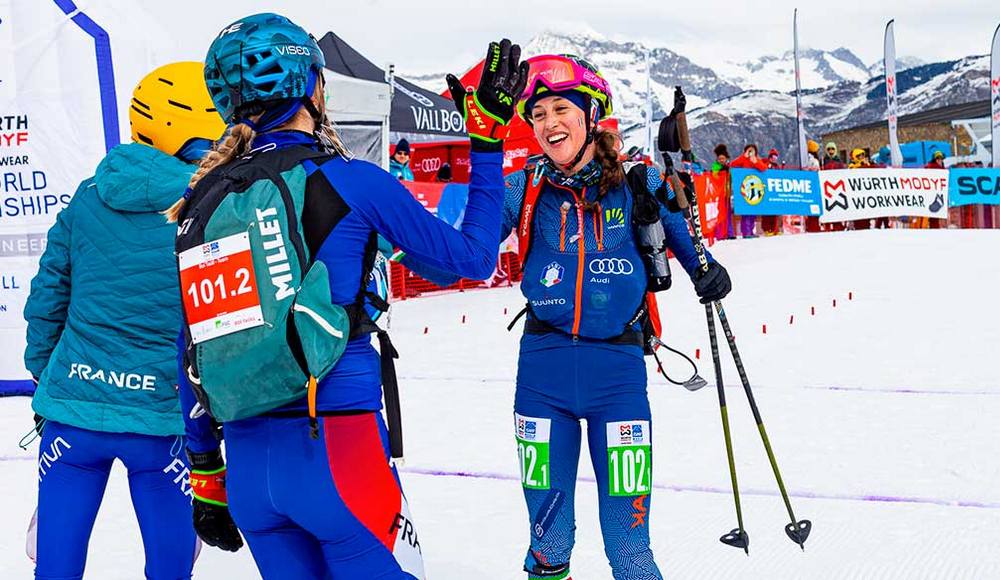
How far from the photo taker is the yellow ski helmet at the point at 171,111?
3.32 metres

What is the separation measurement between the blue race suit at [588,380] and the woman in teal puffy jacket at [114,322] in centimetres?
120

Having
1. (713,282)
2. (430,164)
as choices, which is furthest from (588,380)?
(430,164)

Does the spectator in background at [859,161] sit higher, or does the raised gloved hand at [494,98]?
the spectator in background at [859,161]

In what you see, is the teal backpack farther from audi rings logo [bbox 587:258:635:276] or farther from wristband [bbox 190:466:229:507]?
audi rings logo [bbox 587:258:635:276]

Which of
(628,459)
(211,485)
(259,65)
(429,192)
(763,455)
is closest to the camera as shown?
(259,65)

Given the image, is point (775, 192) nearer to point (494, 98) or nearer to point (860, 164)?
point (860, 164)

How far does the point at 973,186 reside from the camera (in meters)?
25.8

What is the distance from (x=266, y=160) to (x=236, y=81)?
218 millimetres

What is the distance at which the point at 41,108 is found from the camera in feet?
28.9

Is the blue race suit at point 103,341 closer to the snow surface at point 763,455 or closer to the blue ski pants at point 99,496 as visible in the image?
the blue ski pants at point 99,496

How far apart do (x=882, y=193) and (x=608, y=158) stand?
2259 cm

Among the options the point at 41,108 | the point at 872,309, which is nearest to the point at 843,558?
the point at 41,108

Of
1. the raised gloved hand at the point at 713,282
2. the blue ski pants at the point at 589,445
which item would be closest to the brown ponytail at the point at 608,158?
the raised gloved hand at the point at 713,282

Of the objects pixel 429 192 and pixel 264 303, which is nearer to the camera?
pixel 264 303
